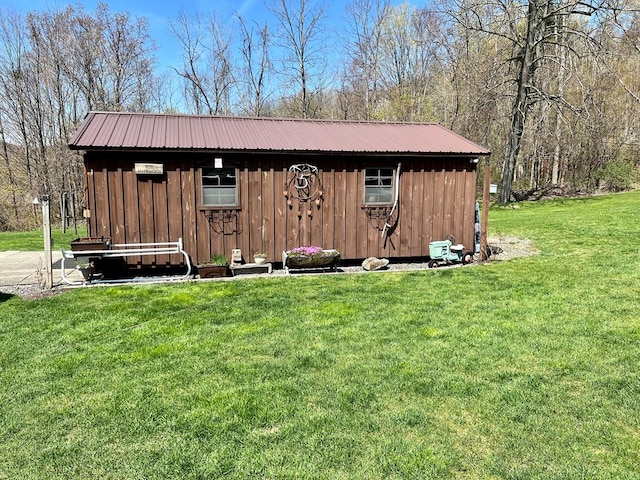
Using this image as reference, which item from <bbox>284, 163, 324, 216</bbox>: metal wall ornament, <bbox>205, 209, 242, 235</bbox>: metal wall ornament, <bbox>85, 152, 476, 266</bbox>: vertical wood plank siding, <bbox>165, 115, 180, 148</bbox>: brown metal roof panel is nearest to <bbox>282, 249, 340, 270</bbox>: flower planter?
<bbox>85, 152, 476, 266</bbox>: vertical wood plank siding

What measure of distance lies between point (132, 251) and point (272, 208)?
2300mm

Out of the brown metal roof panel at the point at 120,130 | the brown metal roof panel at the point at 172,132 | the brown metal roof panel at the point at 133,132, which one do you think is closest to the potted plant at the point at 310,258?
the brown metal roof panel at the point at 172,132

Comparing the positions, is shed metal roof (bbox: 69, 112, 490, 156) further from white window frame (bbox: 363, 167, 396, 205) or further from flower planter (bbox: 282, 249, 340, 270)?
flower planter (bbox: 282, 249, 340, 270)

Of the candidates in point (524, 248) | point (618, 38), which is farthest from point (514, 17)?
point (524, 248)

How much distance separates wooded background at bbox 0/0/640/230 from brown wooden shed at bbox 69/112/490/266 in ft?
32.3

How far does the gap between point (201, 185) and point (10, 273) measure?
10.7ft

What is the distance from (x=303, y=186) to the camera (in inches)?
289

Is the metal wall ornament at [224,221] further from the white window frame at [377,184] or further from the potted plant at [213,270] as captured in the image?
the white window frame at [377,184]

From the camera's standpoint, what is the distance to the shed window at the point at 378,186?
7609 mm

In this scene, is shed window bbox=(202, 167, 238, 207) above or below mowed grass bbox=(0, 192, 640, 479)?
above

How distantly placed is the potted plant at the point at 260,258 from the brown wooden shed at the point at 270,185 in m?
0.14

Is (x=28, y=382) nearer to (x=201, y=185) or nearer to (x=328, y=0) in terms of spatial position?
(x=201, y=185)

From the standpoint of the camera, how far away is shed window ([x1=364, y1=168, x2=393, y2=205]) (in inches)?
300

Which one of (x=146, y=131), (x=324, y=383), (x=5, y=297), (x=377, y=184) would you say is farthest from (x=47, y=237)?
(x=377, y=184)
